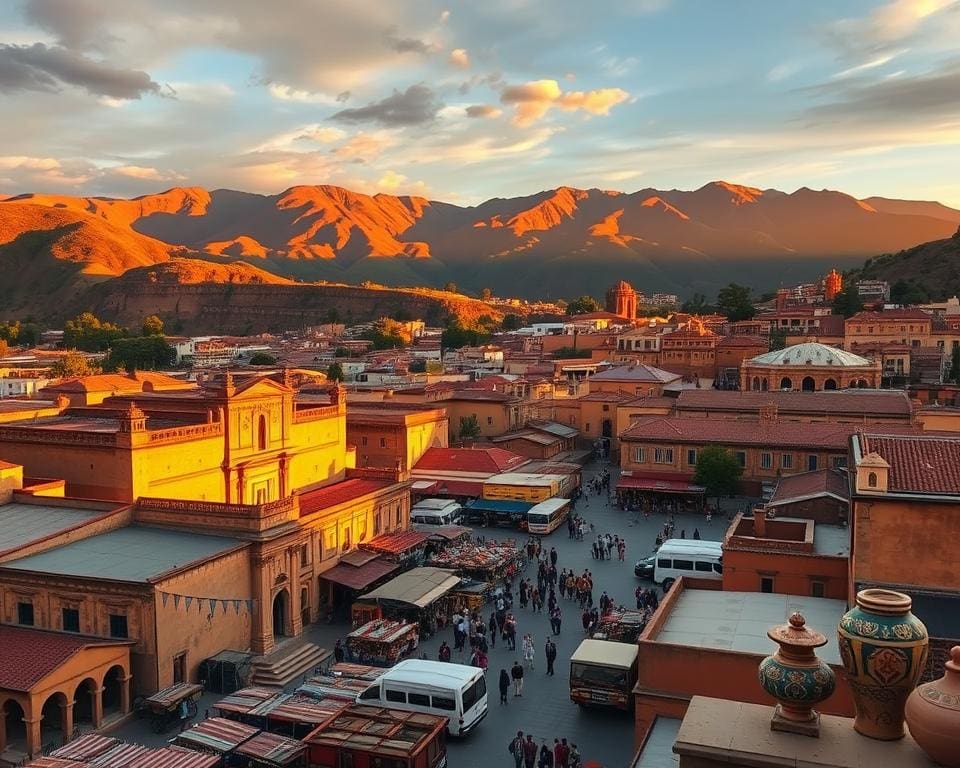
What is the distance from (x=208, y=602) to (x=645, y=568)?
52.6 feet

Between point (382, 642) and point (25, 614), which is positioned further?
point (382, 642)

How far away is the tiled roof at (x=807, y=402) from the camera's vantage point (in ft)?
159

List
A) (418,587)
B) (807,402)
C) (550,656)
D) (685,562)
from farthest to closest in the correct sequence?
1. (807,402)
2. (685,562)
3. (418,587)
4. (550,656)

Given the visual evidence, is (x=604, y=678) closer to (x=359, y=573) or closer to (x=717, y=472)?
(x=359, y=573)

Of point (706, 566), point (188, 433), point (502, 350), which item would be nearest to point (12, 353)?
point (502, 350)

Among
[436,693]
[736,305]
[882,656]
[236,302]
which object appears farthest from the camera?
[236,302]

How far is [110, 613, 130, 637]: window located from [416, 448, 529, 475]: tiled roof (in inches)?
991

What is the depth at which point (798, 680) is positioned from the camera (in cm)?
660

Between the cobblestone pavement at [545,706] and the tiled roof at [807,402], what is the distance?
1964 centimetres

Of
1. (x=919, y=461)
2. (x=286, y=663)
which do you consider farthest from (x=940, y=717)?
(x=286, y=663)

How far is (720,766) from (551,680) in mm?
17133

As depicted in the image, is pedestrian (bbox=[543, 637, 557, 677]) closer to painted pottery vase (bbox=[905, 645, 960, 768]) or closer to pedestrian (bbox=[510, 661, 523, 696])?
pedestrian (bbox=[510, 661, 523, 696])

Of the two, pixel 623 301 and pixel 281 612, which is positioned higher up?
pixel 623 301

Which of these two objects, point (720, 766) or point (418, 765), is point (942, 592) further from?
point (720, 766)
